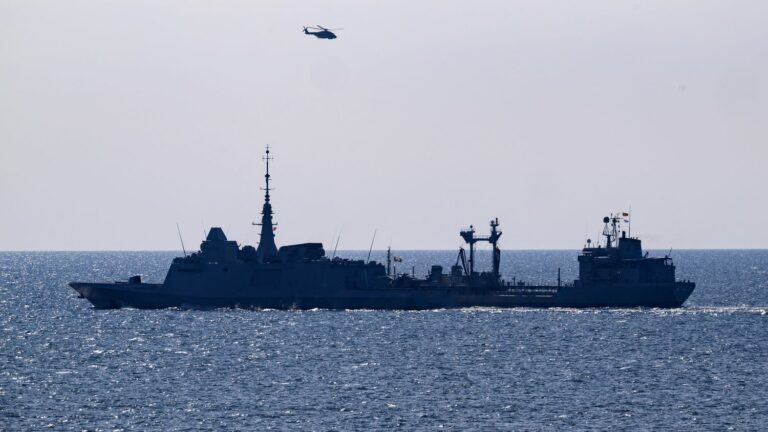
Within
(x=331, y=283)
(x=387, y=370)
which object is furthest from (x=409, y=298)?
(x=387, y=370)

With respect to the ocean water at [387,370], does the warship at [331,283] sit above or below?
above

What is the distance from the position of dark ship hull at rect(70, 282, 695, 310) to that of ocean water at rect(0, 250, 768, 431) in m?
0.91

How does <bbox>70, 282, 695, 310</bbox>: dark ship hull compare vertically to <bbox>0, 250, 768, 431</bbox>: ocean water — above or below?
above

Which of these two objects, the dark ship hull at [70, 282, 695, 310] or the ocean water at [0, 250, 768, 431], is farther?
the dark ship hull at [70, 282, 695, 310]

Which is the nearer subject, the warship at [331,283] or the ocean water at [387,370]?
the ocean water at [387,370]

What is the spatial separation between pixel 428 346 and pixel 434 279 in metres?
24.8

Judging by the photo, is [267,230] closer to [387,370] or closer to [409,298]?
[409,298]

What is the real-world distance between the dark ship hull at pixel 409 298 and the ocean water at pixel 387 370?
2.98 ft

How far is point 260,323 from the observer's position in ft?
274

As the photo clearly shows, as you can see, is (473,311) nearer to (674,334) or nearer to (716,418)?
(674,334)

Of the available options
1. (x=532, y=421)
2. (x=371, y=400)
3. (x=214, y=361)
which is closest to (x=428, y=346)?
(x=214, y=361)

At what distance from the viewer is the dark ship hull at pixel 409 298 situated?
298 ft

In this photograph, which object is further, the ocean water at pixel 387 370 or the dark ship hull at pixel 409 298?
the dark ship hull at pixel 409 298

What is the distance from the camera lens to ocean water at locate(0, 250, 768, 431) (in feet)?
157
